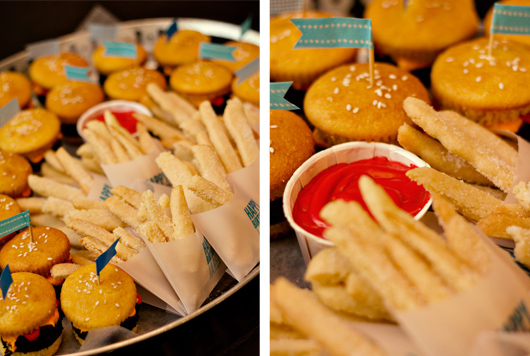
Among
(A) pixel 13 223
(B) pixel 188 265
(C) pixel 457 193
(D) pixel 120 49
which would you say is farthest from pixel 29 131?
(C) pixel 457 193

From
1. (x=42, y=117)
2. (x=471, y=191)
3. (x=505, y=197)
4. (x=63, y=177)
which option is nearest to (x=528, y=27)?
(x=505, y=197)

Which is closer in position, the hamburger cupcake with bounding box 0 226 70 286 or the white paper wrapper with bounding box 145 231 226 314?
the white paper wrapper with bounding box 145 231 226 314

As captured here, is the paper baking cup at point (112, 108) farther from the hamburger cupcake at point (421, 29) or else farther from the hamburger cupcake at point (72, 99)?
the hamburger cupcake at point (421, 29)

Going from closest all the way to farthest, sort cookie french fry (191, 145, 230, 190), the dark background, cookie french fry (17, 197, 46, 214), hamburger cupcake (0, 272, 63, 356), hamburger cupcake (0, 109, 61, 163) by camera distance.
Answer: hamburger cupcake (0, 272, 63, 356) < cookie french fry (191, 145, 230, 190) < cookie french fry (17, 197, 46, 214) < hamburger cupcake (0, 109, 61, 163) < the dark background

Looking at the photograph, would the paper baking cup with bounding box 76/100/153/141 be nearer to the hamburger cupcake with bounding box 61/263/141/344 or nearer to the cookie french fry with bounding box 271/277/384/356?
the hamburger cupcake with bounding box 61/263/141/344

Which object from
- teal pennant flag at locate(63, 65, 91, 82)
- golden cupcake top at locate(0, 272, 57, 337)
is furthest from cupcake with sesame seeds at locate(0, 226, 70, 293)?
teal pennant flag at locate(63, 65, 91, 82)

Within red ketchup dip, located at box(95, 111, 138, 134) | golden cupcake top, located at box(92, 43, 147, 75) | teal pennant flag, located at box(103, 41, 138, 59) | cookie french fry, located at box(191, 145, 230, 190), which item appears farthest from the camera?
golden cupcake top, located at box(92, 43, 147, 75)

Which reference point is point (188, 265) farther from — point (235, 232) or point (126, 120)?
point (126, 120)

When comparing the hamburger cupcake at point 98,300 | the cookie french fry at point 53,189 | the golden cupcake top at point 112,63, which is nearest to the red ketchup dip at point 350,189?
the hamburger cupcake at point 98,300
